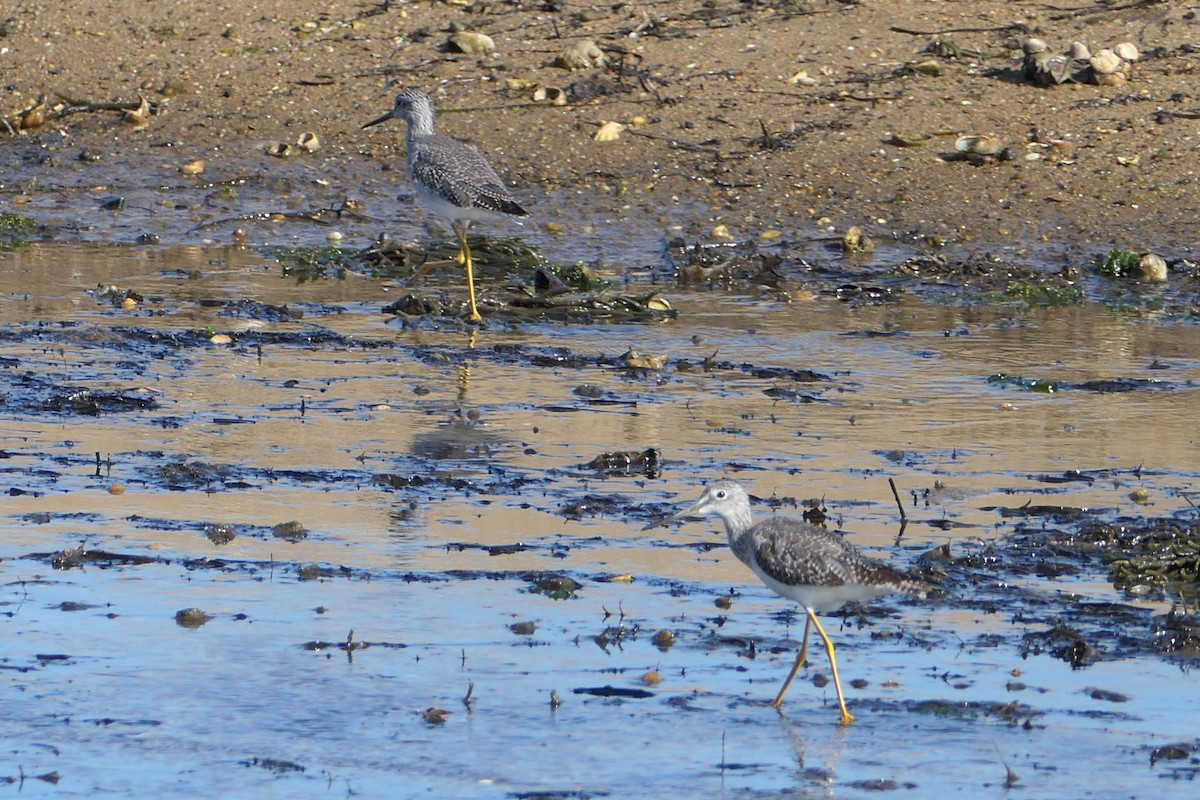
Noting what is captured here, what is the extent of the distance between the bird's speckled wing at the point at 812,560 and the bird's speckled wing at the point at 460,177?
5.69 m

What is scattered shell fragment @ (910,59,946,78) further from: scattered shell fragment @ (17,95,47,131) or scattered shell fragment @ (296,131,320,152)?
scattered shell fragment @ (17,95,47,131)

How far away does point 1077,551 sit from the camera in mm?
7316

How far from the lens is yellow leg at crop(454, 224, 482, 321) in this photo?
1155 centimetres

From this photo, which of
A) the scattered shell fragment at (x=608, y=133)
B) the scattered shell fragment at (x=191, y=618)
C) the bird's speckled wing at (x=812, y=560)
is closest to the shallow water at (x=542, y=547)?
the scattered shell fragment at (x=191, y=618)

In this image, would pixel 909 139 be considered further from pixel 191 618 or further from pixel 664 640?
pixel 191 618

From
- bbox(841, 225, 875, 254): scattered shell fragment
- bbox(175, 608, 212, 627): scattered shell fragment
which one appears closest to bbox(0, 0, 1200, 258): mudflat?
bbox(841, 225, 875, 254): scattered shell fragment

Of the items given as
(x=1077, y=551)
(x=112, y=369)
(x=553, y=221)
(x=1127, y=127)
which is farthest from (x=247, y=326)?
(x=1127, y=127)

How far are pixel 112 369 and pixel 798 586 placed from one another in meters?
4.99

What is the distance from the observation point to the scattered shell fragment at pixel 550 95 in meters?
15.1

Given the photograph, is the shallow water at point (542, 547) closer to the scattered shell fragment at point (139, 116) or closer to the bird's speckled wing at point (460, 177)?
A: the bird's speckled wing at point (460, 177)

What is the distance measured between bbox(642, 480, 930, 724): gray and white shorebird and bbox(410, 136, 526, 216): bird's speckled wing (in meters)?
5.64

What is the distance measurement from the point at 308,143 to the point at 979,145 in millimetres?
4943

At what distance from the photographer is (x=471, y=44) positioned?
15.7 metres

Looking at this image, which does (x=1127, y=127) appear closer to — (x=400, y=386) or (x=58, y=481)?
(x=400, y=386)
